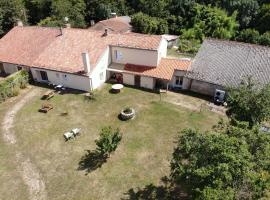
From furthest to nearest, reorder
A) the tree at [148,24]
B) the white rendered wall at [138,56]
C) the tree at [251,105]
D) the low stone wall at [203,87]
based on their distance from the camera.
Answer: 1. the tree at [148,24]
2. the white rendered wall at [138,56]
3. the low stone wall at [203,87]
4. the tree at [251,105]

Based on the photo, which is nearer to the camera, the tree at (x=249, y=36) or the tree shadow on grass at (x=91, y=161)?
the tree shadow on grass at (x=91, y=161)

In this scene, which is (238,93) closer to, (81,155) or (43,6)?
(81,155)

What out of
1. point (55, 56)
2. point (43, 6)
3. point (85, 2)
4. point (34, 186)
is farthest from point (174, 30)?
point (34, 186)

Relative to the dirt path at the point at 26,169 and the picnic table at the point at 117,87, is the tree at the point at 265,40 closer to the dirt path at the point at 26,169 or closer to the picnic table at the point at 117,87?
the picnic table at the point at 117,87

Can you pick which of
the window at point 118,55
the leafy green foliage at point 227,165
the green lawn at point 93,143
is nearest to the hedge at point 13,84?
the green lawn at point 93,143

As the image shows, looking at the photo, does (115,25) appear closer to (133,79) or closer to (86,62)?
(133,79)

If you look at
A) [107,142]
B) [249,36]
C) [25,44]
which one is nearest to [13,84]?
[25,44]
